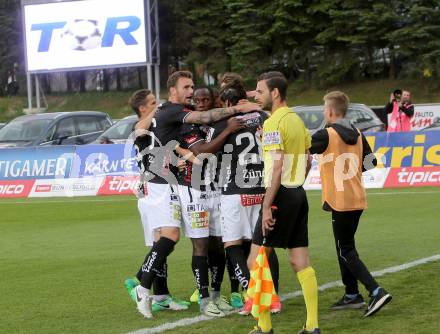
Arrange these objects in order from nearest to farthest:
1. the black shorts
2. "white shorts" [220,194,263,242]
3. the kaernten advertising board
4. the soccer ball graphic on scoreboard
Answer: the black shorts < "white shorts" [220,194,263,242] < the kaernten advertising board < the soccer ball graphic on scoreboard

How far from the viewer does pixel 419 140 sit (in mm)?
20641

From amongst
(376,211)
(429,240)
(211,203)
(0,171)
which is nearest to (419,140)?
(376,211)

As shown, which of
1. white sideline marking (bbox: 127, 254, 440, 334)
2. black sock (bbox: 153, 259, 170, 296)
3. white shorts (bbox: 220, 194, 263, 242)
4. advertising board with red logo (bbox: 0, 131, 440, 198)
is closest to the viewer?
white sideline marking (bbox: 127, 254, 440, 334)

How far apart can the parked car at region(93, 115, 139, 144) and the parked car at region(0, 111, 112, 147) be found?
61cm

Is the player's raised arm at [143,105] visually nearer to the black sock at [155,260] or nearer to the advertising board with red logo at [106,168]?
the black sock at [155,260]

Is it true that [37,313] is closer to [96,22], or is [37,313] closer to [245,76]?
[96,22]

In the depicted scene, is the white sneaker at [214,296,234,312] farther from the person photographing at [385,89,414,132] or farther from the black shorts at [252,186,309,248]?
the person photographing at [385,89,414,132]

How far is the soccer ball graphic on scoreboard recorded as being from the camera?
43.0m

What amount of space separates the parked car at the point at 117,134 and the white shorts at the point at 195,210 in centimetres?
1573

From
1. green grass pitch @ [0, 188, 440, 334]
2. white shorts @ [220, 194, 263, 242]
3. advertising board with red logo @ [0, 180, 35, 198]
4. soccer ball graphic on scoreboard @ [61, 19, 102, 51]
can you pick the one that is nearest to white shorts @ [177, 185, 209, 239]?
white shorts @ [220, 194, 263, 242]

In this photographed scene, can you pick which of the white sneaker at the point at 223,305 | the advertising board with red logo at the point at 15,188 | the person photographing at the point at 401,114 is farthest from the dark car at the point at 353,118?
the white sneaker at the point at 223,305

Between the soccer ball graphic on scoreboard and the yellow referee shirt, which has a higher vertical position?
the yellow referee shirt

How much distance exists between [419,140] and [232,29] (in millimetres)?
34550

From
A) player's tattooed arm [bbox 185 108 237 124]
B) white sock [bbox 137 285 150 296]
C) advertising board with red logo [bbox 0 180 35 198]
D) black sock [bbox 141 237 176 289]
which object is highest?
player's tattooed arm [bbox 185 108 237 124]
